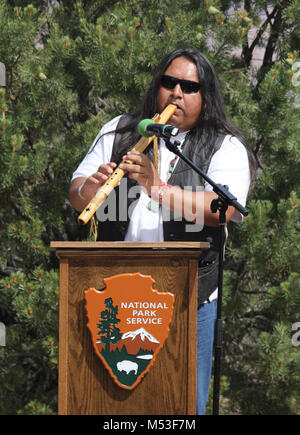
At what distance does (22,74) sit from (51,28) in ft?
1.40

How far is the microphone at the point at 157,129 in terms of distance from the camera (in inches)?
82.3

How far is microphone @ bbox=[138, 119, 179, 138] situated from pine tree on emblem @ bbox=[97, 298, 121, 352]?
58cm

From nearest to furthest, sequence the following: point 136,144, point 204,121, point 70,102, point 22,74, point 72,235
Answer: point 136,144 < point 204,121 < point 22,74 < point 70,102 < point 72,235

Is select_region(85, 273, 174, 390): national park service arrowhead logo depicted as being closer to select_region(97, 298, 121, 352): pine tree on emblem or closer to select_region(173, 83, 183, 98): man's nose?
select_region(97, 298, 121, 352): pine tree on emblem

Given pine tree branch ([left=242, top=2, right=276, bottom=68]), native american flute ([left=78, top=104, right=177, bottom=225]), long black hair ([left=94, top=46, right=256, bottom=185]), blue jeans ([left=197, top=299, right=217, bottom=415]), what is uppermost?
pine tree branch ([left=242, top=2, right=276, bottom=68])

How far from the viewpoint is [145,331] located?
2068mm

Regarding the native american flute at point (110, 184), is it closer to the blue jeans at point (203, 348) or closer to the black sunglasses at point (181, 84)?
the black sunglasses at point (181, 84)

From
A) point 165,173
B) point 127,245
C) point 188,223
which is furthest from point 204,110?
point 127,245

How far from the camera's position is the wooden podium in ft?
6.84

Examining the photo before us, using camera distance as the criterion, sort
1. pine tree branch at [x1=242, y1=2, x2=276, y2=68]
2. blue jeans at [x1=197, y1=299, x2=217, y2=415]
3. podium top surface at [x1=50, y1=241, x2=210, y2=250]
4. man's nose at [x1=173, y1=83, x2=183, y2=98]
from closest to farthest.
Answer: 1. podium top surface at [x1=50, y1=241, x2=210, y2=250]
2. blue jeans at [x1=197, y1=299, x2=217, y2=415]
3. man's nose at [x1=173, y1=83, x2=183, y2=98]
4. pine tree branch at [x1=242, y1=2, x2=276, y2=68]

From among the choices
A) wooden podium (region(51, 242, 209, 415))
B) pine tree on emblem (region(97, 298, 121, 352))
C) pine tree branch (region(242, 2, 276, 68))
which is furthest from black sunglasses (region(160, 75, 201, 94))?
pine tree branch (region(242, 2, 276, 68))

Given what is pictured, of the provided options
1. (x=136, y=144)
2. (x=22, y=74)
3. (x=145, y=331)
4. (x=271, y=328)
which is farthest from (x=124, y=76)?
(x=145, y=331)

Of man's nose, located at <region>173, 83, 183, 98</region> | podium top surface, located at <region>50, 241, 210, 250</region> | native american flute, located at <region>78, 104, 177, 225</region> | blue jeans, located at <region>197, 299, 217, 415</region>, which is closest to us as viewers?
podium top surface, located at <region>50, 241, 210, 250</region>

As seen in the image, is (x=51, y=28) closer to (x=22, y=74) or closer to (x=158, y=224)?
(x=22, y=74)
